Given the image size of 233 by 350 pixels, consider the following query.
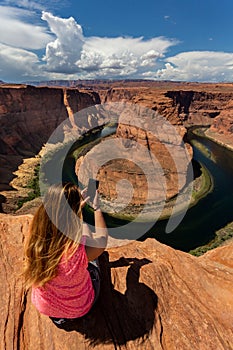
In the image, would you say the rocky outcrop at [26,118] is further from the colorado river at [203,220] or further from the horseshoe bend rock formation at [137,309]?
the horseshoe bend rock formation at [137,309]

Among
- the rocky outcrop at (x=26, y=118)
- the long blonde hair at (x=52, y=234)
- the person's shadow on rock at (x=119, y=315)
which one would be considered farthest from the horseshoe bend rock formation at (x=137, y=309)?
the rocky outcrop at (x=26, y=118)

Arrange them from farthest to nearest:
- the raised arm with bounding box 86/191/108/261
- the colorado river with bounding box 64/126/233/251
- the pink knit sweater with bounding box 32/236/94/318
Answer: the colorado river with bounding box 64/126/233/251 → the raised arm with bounding box 86/191/108/261 → the pink knit sweater with bounding box 32/236/94/318

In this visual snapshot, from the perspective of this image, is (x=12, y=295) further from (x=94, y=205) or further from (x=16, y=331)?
(x=94, y=205)

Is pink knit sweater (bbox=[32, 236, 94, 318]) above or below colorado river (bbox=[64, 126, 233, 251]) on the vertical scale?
above

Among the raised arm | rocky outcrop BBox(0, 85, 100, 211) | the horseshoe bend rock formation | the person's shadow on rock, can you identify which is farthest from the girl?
rocky outcrop BBox(0, 85, 100, 211)

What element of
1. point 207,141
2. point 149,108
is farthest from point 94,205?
point 207,141

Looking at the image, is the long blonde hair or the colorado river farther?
the colorado river

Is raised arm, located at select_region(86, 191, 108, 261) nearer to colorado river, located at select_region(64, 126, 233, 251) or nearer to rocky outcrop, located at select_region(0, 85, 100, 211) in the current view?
colorado river, located at select_region(64, 126, 233, 251)
